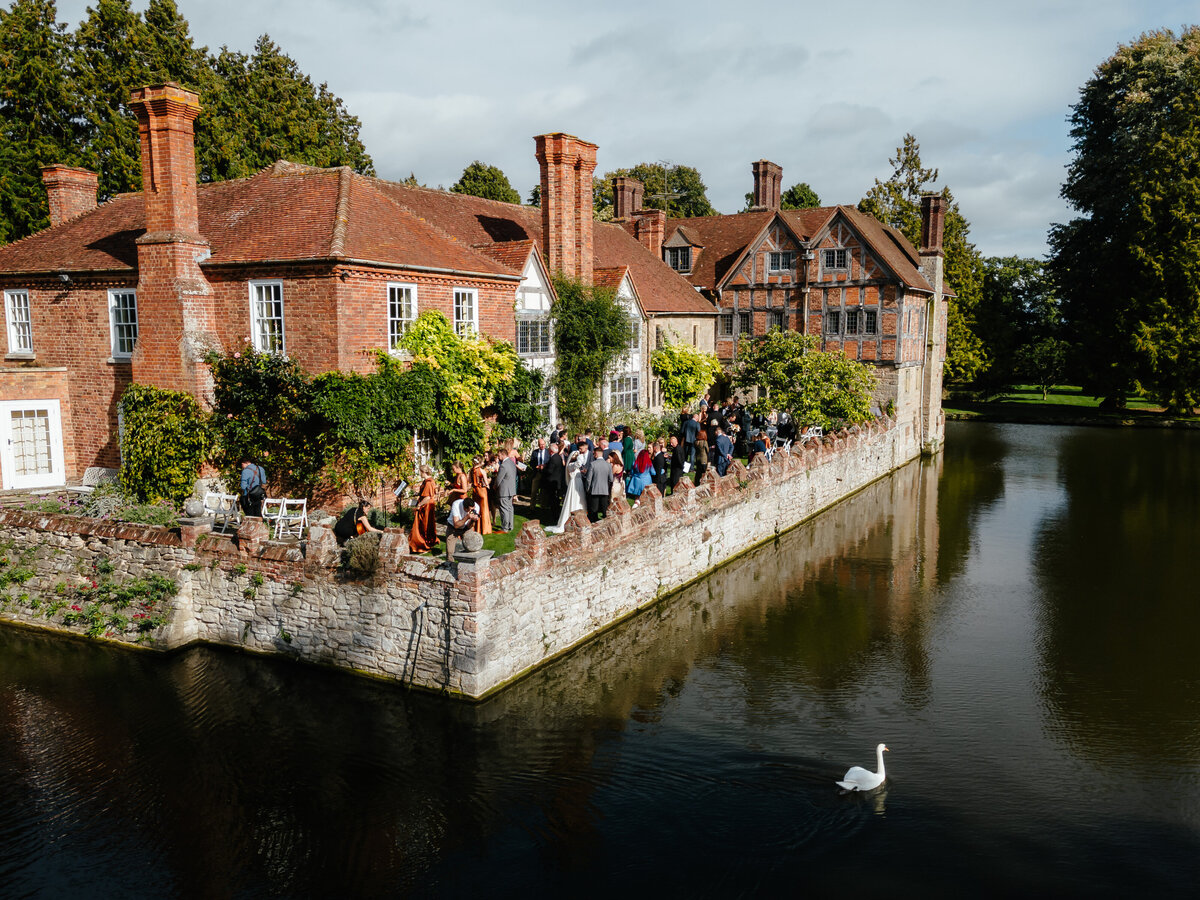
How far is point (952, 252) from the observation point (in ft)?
179

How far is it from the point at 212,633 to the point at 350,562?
349 cm

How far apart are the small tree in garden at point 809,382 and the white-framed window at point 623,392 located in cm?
402

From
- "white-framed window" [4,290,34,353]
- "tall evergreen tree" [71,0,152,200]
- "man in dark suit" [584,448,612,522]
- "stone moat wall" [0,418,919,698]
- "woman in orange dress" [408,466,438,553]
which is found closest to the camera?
"stone moat wall" [0,418,919,698]

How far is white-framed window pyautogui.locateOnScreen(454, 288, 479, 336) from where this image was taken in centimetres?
2045

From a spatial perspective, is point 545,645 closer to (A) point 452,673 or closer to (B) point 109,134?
(A) point 452,673

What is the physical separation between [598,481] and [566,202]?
1157 cm

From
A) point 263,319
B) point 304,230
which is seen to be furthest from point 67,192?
point 263,319

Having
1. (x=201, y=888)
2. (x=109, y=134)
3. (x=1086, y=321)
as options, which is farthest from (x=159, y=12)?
(x=1086, y=321)

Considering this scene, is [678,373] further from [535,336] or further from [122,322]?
[122,322]

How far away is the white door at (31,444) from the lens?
787 inches

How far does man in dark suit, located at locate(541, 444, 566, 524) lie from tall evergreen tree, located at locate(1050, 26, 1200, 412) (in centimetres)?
3839

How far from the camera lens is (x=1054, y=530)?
2306cm

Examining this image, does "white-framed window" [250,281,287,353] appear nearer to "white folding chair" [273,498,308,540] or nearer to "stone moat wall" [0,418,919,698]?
"white folding chair" [273,498,308,540]

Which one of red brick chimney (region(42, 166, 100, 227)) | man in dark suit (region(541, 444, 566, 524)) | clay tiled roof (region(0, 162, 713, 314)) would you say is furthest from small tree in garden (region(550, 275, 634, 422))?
red brick chimney (region(42, 166, 100, 227))
